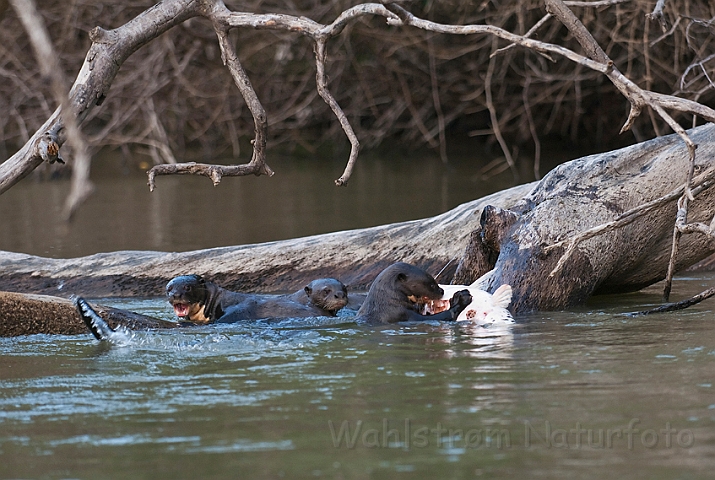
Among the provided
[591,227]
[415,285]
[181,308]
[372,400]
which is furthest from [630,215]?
[181,308]

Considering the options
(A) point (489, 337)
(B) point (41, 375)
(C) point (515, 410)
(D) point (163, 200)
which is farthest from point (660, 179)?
(D) point (163, 200)

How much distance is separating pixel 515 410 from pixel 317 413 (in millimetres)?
572

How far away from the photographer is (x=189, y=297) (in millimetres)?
5637

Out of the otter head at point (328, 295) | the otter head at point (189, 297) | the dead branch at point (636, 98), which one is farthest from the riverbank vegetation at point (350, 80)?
the dead branch at point (636, 98)

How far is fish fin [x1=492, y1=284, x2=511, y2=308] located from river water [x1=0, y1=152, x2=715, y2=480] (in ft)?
0.44

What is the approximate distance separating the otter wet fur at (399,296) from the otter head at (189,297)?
0.92 metres

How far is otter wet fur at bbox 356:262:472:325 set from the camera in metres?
5.12

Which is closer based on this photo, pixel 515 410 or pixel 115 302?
pixel 515 410

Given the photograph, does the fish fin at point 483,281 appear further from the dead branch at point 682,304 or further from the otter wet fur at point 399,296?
the dead branch at point 682,304

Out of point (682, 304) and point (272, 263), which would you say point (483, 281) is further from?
point (272, 263)

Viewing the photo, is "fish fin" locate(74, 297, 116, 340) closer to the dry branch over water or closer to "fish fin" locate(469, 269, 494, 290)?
the dry branch over water

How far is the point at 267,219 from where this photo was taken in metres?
9.85

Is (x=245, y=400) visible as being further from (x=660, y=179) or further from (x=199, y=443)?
(x=660, y=179)

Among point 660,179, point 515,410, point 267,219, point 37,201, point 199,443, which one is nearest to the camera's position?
point 199,443
